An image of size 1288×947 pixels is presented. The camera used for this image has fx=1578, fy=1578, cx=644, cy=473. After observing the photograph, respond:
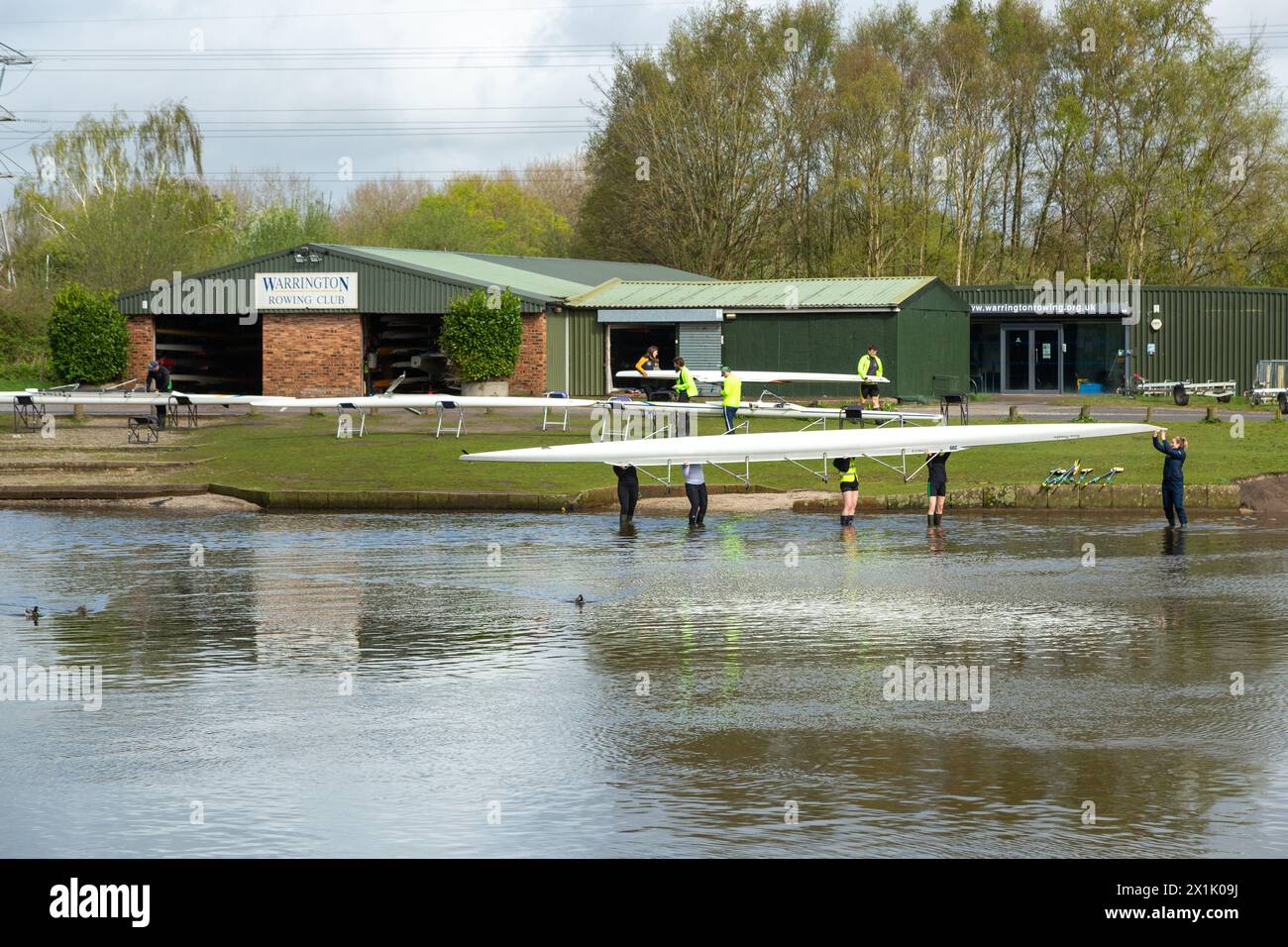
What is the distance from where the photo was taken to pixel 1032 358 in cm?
5541

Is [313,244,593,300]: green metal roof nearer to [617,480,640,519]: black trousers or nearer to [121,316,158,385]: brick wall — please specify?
[121,316,158,385]: brick wall

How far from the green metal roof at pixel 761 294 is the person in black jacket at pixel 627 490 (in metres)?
26.4

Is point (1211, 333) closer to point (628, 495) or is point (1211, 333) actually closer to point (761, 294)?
point (761, 294)

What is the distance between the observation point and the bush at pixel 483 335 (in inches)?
1912

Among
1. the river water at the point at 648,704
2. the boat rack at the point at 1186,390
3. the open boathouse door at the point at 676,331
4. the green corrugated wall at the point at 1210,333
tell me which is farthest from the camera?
the green corrugated wall at the point at 1210,333

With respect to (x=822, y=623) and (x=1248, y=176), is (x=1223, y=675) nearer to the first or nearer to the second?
(x=822, y=623)

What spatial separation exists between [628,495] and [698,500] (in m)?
1.00

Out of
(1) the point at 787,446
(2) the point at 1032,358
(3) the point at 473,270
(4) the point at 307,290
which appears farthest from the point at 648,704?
(2) the point at 1032,358

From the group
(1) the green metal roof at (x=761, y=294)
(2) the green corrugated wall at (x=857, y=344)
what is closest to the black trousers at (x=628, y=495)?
(2) the green corrugated wall at (x=857, y=344)

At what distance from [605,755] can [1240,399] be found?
43059 mm

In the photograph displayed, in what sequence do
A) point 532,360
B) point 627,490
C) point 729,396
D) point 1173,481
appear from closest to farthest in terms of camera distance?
point 1173,481 < point 627,490 < point 729,396 < point 532,360

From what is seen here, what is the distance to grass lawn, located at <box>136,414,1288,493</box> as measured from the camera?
25.4 meters

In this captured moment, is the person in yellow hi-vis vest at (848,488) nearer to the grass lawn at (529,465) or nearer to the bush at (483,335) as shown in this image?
the grass lawn at (529,465)

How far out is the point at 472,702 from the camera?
10375 millimetres
